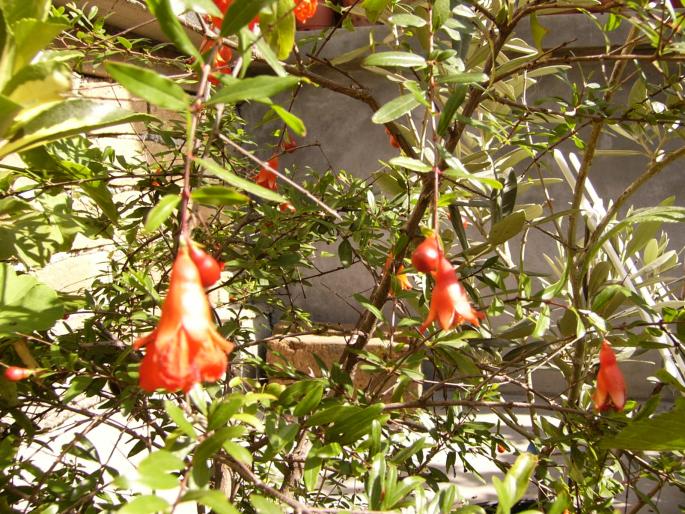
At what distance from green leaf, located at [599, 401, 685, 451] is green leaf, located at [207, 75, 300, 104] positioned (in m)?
0.47

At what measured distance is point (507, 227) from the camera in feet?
2.54

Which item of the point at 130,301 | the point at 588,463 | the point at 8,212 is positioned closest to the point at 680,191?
the point at 588,463

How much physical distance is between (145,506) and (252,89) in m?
0.25

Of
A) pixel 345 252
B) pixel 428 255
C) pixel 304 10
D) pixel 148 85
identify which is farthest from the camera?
pixel 345 252

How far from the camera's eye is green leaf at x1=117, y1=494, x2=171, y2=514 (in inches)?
14.2

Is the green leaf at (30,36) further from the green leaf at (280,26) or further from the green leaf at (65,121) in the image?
the green leaf at (280,26)

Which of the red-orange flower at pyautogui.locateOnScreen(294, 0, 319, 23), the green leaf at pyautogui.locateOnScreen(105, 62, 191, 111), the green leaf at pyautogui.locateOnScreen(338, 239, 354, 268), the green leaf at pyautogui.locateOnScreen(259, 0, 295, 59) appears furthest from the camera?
the green leaf at pyautogui.locateOnScreen(338, 239, 354, 268)

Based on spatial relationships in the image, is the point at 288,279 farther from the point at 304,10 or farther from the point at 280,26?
the point at 280,26

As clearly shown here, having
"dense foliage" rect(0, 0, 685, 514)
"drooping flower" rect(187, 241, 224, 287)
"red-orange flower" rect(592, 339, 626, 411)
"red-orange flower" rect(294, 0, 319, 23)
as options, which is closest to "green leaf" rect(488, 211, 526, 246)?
"dense foliage" rect(0, 0, 685, 514)

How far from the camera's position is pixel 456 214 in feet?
2.58

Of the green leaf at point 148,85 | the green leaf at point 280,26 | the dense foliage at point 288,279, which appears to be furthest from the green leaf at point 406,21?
the green leaf at point 148,85

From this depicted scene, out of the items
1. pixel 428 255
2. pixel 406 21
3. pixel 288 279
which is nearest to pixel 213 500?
pixel 428 255

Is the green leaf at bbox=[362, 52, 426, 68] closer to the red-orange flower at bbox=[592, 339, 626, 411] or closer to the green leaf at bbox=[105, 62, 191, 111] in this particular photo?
the green leaf at bbox=[105, 62, 191, 111]

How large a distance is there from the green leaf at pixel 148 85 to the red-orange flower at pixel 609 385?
1.89 feet
